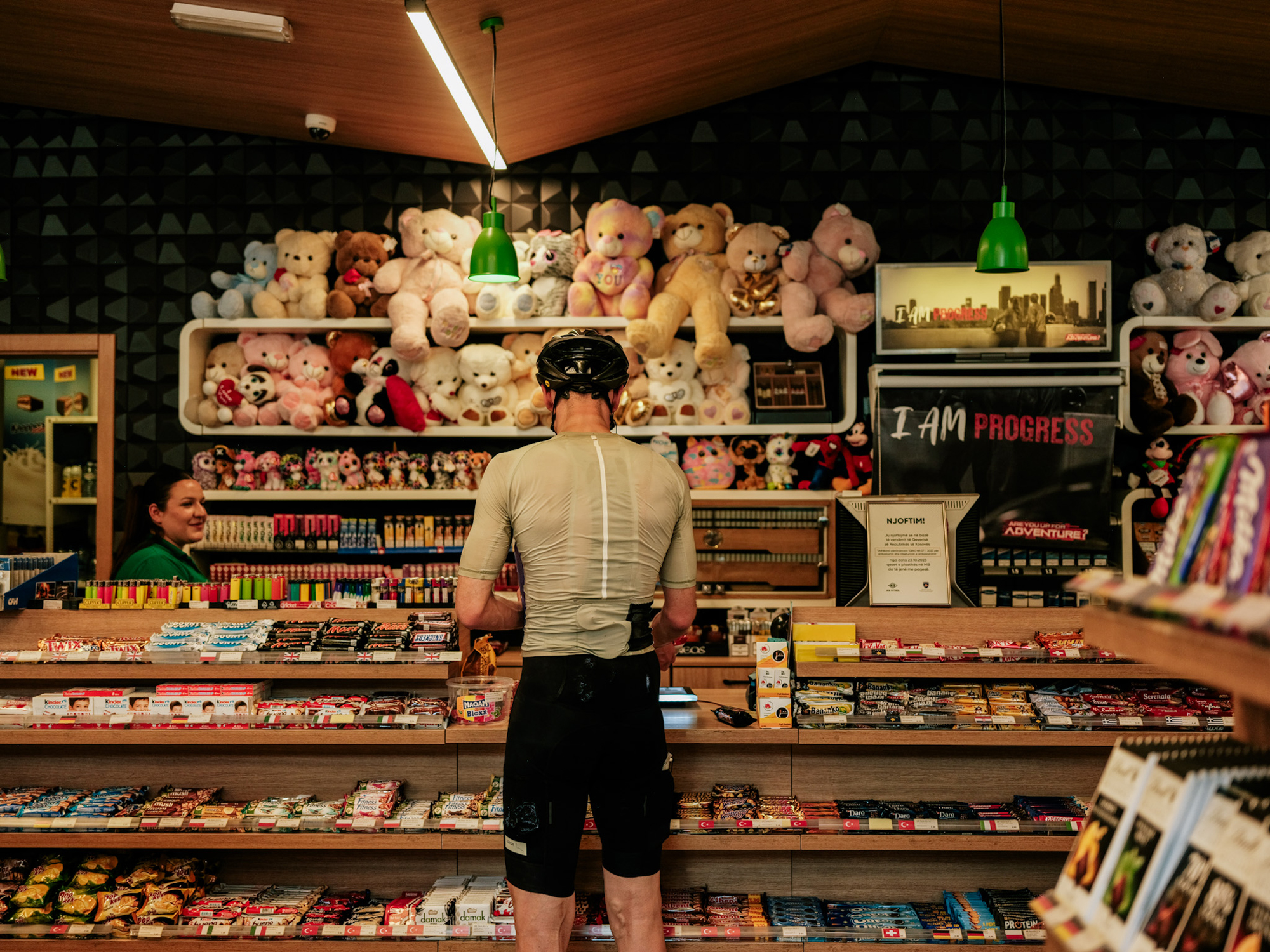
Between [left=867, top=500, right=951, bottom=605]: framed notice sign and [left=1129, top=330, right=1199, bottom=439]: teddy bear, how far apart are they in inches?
94.7

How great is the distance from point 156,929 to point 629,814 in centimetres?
157

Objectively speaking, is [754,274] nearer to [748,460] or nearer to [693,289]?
[693,289]

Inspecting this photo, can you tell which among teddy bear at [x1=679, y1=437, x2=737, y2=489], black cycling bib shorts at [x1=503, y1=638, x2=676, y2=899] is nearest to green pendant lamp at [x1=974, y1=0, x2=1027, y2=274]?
teddy bear at [x1=679, y1=437, x2=737, y2=489]

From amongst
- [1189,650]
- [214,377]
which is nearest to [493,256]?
[214,377]

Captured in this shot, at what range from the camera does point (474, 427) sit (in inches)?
205

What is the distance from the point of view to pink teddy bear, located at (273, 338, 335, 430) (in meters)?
5.19

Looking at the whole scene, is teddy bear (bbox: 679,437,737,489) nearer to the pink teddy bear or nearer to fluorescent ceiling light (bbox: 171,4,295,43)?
the pink teddy bear

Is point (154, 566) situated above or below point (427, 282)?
below

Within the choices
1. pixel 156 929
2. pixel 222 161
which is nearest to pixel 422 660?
pixel 156 929

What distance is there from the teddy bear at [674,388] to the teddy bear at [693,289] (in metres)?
0.12

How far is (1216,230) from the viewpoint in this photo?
5395 mm

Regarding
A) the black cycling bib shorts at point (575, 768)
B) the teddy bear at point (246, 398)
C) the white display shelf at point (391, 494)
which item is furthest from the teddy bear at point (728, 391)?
the black cycling bib shorts at point (575, 768)

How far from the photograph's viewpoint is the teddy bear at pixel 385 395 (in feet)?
16.8

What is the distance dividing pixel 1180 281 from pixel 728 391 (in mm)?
2465
